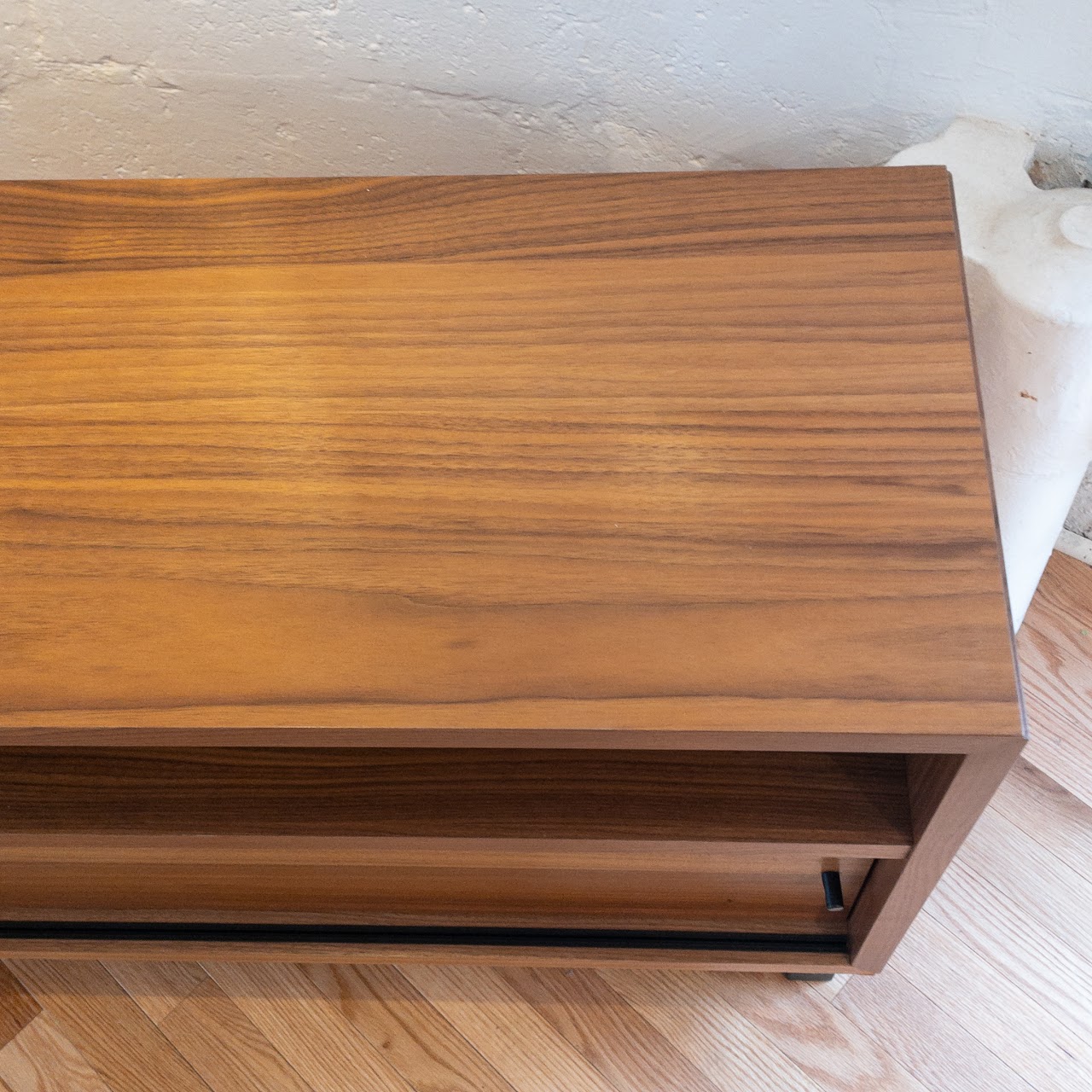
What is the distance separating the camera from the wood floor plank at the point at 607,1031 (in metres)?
0.80

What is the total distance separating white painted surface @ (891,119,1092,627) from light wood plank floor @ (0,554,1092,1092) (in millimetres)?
318

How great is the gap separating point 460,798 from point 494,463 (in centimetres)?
19

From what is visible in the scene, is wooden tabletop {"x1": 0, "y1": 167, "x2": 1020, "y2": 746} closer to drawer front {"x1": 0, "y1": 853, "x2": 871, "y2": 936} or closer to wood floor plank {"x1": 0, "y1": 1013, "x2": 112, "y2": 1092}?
drawer front {"x1": 0, "y1": 853, "x2": 871, "y2": 936}

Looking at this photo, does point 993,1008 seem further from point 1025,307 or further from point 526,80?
point 526,80

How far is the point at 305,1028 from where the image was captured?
83 centimetres

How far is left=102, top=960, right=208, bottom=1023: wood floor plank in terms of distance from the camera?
2.76 ft

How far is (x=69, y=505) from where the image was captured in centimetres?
56

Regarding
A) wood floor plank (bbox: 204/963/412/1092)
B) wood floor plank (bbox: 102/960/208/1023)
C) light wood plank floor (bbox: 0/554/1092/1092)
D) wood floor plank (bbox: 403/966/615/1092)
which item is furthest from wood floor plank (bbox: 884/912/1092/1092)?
wood floor plank (bbox: 102/960/208/1023)

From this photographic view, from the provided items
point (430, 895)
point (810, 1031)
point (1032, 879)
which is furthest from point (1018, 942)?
point (430, 895)

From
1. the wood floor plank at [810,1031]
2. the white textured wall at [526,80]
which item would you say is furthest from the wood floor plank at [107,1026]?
the white textured wall at [526,80]

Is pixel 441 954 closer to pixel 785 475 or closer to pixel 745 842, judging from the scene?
pixel 745 842

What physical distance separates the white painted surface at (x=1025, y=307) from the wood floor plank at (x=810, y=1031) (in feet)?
1.14

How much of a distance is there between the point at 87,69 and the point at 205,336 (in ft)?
1.11

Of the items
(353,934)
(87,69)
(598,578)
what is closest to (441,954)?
(353,934)
